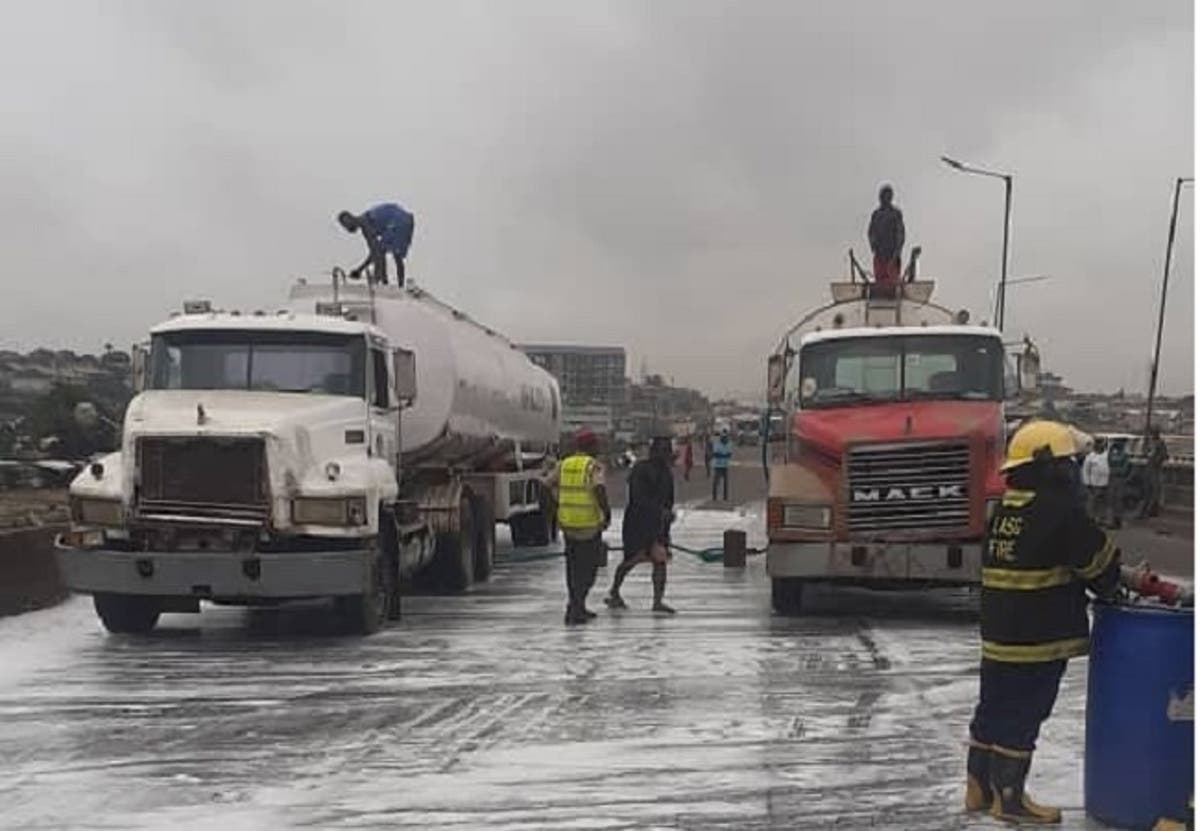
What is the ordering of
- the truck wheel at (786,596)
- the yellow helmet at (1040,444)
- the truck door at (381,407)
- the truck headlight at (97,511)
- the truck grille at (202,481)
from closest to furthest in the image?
the yellow helmet at (1040,444) < the truck grille at (202,481) < the truck headlight at (97,511) < the truck door at (381,407) < the truck wheel at (786,596)

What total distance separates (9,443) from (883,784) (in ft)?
69.4

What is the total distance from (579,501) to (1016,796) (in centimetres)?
727

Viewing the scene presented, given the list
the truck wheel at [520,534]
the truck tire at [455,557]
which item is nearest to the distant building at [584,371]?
the truck wheel at [520,534]

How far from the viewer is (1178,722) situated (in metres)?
6.16

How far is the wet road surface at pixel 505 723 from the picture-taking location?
274 inches

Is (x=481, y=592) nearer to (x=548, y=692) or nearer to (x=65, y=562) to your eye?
(x=65, y=562)

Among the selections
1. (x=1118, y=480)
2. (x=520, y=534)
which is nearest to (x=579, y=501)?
(x=520, y=534)

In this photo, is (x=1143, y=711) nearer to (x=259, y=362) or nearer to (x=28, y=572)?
(x=259, y=362)

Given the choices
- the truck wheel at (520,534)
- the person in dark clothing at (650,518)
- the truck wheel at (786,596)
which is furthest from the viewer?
the truck wheel at (520,534)

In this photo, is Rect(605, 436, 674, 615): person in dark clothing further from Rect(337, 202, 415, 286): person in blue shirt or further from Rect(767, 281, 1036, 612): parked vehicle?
Rect(337, 202, 415, 286): person in blue shirt

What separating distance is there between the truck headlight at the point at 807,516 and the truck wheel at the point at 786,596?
73cm

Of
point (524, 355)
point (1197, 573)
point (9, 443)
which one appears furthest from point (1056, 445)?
point (9, 443)

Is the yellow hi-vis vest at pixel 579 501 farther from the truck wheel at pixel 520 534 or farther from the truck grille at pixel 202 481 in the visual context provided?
the truck wheel at pixel 520 534

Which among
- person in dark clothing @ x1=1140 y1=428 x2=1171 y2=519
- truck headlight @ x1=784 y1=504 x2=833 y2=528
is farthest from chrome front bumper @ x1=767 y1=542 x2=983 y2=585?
person in dark clothing @ x1=1140 y1=428 x2=1171 y2=519
